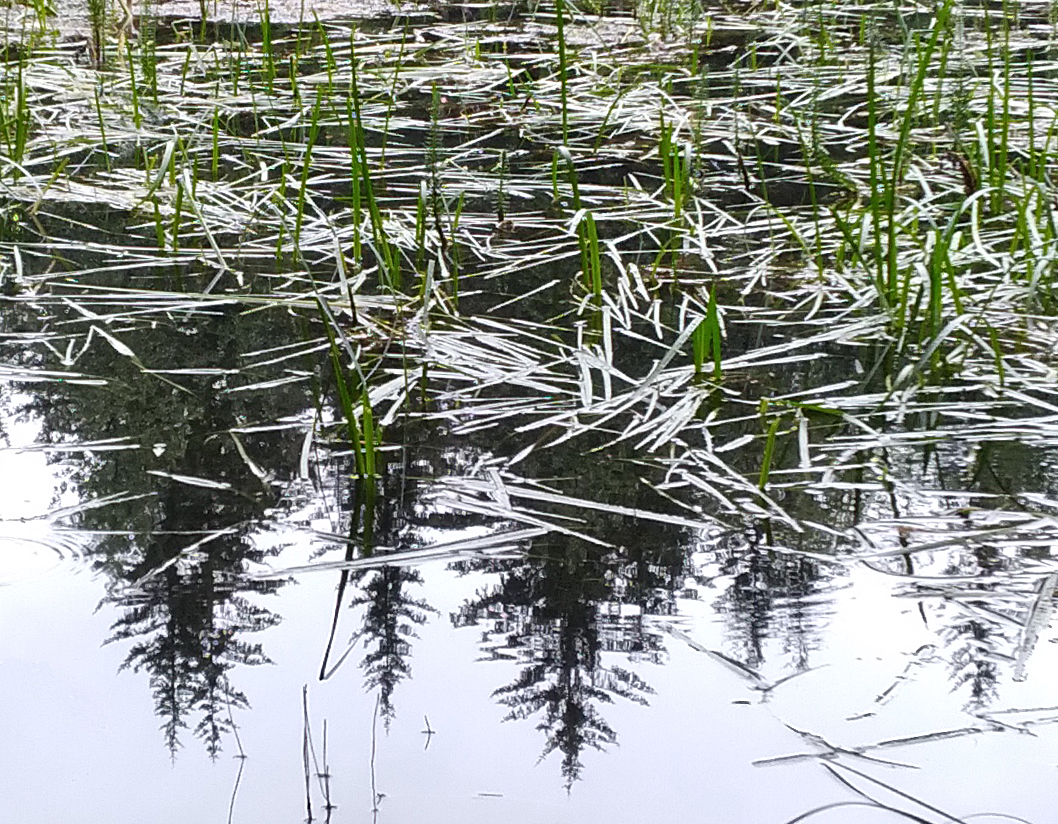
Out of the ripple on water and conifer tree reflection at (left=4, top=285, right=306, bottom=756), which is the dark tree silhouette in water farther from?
the ripple on water

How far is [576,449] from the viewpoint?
5.10 feet

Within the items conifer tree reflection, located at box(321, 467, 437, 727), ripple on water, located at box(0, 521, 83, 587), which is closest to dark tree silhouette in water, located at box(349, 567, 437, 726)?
conifer tree reflection, located at box(321, 467, 437, 727)

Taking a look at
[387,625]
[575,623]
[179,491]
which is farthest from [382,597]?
[179,491]

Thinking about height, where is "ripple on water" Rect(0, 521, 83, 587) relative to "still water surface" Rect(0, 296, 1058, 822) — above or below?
above

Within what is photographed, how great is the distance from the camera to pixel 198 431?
5.26 ft

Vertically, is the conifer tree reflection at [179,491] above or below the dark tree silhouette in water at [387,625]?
above

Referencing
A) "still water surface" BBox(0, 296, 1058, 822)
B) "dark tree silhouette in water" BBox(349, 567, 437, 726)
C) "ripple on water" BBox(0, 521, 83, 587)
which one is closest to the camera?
"still water surface" BBox(0, 296, 1058, 822)

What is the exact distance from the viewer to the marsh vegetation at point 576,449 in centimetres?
109

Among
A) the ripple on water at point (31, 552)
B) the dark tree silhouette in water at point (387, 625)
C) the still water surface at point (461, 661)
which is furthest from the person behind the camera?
the ripple on water at point (31, 552)

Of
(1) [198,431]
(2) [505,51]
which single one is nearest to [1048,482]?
(1) [198,431]

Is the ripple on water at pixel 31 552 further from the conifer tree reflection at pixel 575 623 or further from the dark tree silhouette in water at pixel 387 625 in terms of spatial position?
the conifer tree reflection at pixel 575 623

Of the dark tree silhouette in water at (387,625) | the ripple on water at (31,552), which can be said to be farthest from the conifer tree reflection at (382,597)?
the ripple on water at (31,552)

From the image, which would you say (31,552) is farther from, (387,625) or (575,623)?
(575,623)

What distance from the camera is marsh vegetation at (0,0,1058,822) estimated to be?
3.57 feet
